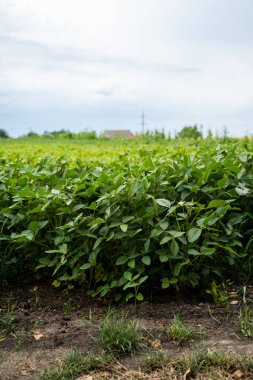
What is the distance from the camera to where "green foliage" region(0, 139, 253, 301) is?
3.43 meters

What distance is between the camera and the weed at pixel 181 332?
2.90m

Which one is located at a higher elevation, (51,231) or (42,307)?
(51,231)

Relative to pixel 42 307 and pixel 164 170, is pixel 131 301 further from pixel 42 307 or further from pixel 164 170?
pixel 164 170

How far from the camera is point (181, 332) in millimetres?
2910

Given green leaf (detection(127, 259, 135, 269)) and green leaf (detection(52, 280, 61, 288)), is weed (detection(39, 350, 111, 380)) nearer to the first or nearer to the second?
green leaf (detection(127, 259, 135, 269))

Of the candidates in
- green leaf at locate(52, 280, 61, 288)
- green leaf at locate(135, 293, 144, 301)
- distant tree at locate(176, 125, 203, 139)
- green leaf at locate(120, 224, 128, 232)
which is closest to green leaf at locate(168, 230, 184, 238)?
green leaf at locate(120, 224, 128, 232)

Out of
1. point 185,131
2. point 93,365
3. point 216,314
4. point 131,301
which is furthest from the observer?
point 185,131

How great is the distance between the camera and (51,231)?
3.71 m

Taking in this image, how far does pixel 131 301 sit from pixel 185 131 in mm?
12549

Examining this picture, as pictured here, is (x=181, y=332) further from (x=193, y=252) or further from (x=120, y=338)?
(x=193, y=252)

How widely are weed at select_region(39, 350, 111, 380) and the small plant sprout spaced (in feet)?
2.70

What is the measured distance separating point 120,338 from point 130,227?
87 centimetres

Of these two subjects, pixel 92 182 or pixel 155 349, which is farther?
pixel 92 182

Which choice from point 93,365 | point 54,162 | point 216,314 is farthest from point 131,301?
point 54,162
